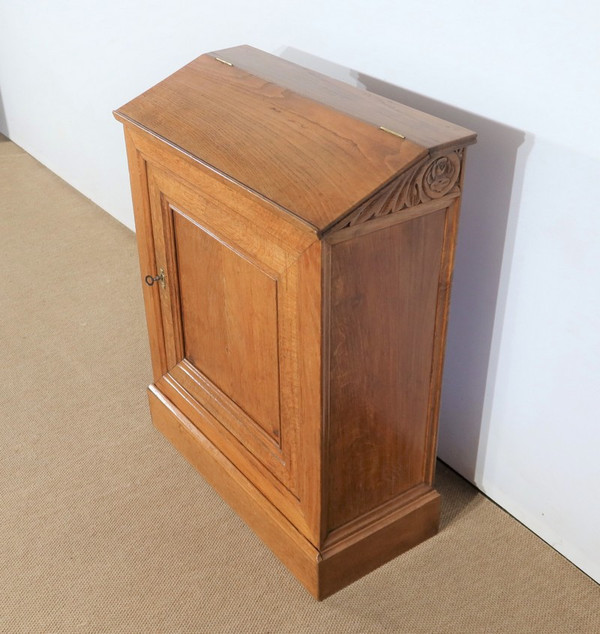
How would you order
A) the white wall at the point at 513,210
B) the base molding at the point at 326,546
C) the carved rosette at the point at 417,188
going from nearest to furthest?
1. the carved rosette at the point at 417,188
2. the white wall at the point at 513,210
3. the base molding at the point at 326,546

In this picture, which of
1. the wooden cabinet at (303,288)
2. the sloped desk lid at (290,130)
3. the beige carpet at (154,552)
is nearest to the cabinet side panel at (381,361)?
the wooden cabinet at (303,288)

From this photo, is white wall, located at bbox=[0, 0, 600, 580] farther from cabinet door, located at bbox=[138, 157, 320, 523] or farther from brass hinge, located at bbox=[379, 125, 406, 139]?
cabinet door, located at bbox=[138, 157, 320, 523]

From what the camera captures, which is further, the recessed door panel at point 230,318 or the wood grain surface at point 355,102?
the recessed door panel at point 230,318

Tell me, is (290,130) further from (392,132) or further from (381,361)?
(381,361)

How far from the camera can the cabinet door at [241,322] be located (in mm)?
1585

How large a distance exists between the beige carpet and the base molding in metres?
0.03

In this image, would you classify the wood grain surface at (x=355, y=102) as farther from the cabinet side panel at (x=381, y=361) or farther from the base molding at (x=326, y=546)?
the base molding at (x=326, y=546)

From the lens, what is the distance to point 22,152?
4.32 metres

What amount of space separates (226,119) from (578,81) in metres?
0.70

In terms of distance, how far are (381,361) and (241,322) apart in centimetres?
34

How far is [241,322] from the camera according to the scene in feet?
5.98

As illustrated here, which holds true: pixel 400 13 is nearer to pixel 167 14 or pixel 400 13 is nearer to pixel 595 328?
pixel 595 328

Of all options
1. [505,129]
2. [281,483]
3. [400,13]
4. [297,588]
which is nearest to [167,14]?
[400,13]

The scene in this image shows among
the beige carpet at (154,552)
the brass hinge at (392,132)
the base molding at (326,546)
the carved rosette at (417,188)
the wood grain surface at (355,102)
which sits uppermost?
the brass hinge at (392,132)
